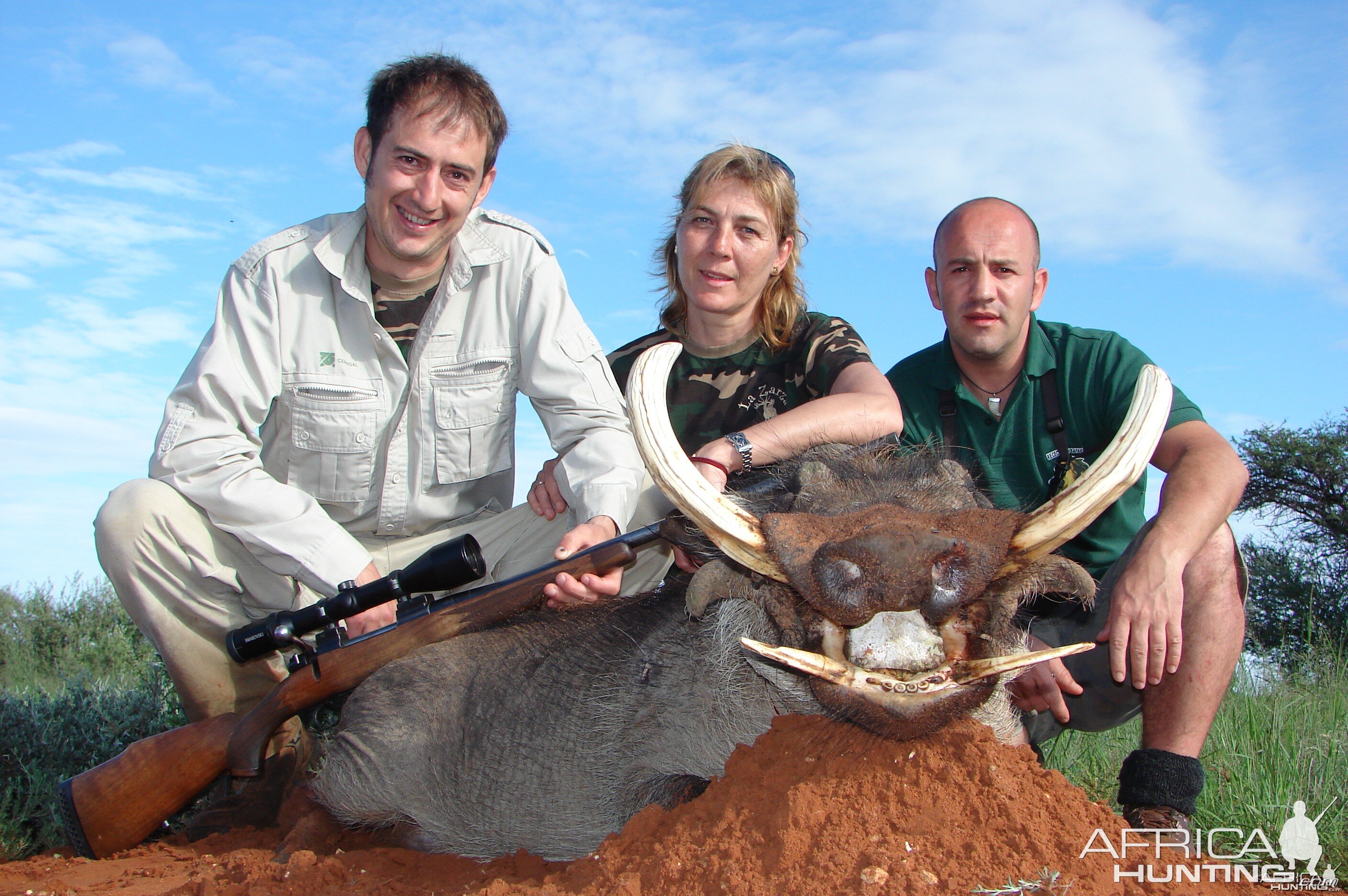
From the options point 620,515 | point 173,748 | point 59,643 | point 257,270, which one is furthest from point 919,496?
point 59,643

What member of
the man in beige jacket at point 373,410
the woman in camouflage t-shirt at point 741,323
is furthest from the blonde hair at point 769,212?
the man in beige jacket at point 373,410

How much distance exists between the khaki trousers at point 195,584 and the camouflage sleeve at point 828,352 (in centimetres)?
91

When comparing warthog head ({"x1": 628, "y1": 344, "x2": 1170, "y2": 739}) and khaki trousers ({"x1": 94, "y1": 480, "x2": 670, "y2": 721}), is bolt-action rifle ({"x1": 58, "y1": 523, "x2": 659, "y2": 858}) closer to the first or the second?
khaki trousers ({"x1": 94, "y1": 480, "x2": 670, "y2": 721})

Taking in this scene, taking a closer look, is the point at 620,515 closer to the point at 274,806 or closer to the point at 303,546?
the point at 303,546

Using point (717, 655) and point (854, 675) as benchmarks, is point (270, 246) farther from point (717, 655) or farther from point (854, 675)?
point (854, 675)

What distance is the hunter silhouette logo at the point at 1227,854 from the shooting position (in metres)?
2.14

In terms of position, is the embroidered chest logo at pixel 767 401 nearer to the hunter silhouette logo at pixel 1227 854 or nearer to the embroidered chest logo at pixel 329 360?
the embroidered chest logo at pixel 329 360

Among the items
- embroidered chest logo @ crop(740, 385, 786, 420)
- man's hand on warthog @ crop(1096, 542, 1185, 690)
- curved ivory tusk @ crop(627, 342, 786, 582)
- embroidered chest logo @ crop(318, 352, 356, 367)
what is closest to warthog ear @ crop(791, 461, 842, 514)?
curved ivory tusk @ crop(627, 342, 786, 582)

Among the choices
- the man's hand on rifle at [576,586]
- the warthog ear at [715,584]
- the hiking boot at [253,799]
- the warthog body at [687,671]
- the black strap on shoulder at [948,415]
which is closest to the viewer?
the warthog body at [687,671]

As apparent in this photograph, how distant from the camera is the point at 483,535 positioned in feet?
15.5

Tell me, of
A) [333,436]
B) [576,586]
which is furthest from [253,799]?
[576,586]

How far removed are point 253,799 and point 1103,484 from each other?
3.48 meters

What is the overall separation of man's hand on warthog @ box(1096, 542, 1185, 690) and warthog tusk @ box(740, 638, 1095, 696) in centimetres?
86

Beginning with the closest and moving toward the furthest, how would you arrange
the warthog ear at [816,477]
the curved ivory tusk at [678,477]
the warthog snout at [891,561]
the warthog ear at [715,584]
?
1. the warthog snout at [891,561]
2. the curved ivory tusk at [678,477]
3. the warthog ear at [715,584]
4. the warthog ear at [816,477]
